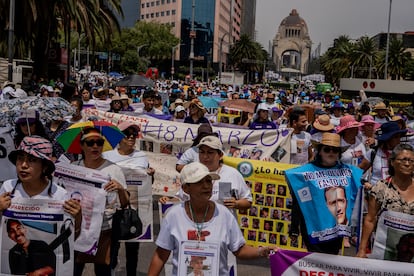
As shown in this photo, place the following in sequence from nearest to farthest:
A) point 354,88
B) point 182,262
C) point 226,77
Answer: point 182,262 → point 226,77 → point 354,88

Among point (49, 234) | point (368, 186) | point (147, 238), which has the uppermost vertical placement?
point (368, 186)

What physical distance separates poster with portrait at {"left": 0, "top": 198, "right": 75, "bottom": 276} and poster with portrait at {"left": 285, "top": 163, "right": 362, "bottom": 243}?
1.96 meters

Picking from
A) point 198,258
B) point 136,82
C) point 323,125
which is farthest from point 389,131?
point 136,82

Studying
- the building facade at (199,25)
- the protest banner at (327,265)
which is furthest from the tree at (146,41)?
the protest banner at (327,265)

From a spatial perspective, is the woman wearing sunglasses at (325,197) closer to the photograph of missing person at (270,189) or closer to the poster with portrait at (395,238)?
the poster with portrait at (395,238)

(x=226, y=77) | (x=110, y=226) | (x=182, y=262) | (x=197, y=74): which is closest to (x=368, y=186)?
(x=182, y=262)

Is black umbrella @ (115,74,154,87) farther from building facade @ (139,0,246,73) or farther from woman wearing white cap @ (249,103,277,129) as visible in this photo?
building facade @ (139,0,246,73)

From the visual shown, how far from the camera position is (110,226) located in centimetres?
452

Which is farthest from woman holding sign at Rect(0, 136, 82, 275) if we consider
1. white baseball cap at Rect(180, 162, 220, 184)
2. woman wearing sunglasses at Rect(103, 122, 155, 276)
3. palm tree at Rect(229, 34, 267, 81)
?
palm tree at Rect(229, 34, 267, 81)

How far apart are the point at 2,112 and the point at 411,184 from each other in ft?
13.2

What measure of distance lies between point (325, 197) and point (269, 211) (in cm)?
164

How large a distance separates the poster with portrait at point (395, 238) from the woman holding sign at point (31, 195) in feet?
6.97

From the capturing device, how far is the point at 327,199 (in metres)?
4.73

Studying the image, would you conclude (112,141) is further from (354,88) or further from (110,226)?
(354,88)
